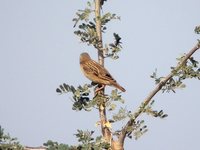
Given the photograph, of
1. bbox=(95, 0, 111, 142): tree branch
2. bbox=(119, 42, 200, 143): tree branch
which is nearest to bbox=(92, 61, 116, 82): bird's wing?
bbox=(95, 0, 111, 142): tree branch

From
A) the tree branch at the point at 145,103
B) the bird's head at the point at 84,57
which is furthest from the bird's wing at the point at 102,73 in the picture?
the tree branch at the point at 145,103

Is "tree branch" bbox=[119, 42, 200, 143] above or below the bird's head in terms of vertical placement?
below

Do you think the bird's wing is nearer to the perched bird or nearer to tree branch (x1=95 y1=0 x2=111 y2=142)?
the perched bird

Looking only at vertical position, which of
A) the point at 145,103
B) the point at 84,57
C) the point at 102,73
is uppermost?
the point at 84,57

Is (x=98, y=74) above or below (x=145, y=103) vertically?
above

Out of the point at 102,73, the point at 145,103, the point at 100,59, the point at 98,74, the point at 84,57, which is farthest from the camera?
the point at 84,57

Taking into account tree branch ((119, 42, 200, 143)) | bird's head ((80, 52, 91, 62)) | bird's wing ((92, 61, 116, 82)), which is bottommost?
tree branch ((119, 42, 200, 143))

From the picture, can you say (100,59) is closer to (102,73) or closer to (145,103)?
(102,73)

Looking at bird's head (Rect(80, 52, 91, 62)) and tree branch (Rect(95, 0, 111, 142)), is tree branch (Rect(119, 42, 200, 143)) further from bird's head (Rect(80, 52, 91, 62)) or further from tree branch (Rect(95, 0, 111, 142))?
bird's head (Rect(80, 52, 91, 62))

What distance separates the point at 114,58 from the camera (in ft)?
36.5

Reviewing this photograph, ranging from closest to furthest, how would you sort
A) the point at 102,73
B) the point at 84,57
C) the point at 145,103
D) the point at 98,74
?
the point at 145,103 → the point at 102,73 → the point at 98,74 → the point at 84,57

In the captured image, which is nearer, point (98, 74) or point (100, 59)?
point (100, 59)

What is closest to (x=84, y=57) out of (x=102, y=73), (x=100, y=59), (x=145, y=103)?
(x=102, y=73)

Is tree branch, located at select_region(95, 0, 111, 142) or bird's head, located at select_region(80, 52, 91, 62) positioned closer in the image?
tree branch, located at select_region(95, 0, 111, 142)
